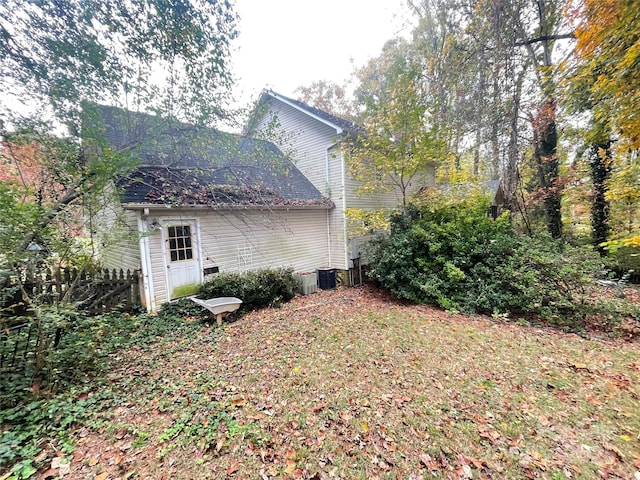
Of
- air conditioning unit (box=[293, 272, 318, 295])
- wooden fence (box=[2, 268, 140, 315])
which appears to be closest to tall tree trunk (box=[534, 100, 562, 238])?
air conditioning unit (box=[293, 272, 318, 295])

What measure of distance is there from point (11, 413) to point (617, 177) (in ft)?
39.4

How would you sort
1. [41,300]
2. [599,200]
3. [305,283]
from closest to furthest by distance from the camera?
[41,300], [305,283], [599,200]

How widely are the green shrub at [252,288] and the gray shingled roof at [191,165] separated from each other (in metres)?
2.12

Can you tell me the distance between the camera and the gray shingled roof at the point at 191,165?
17.7 ft

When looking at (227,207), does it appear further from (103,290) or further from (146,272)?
(103,290)

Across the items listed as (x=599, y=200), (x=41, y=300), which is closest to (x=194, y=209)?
(x=41, y=300)

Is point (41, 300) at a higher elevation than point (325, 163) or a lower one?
lower

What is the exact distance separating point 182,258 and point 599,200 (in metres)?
15.5

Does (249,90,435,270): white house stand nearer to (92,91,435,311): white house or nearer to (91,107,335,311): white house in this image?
(92,91,435,311): white house

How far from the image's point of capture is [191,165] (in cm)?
761

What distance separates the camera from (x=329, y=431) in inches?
103

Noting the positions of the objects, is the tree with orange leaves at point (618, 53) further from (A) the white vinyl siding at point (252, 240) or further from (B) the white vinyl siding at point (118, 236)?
(B) the white vinyl siding at point (118, 236)

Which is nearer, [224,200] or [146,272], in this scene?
[146,272]

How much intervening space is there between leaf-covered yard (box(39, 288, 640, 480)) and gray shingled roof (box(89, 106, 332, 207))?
12.4ft
